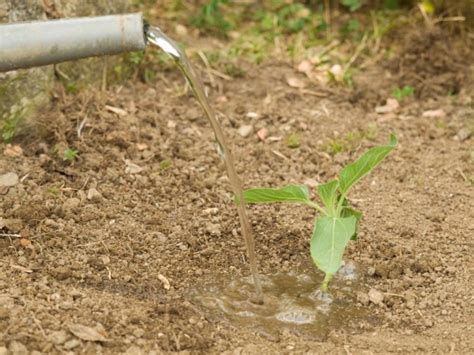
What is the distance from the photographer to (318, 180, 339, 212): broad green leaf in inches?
106

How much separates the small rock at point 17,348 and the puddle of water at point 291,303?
0.57 m

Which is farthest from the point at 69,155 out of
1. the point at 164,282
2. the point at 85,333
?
→ the point at 85,333

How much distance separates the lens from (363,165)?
2.64 m

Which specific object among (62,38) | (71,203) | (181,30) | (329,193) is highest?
(62,38)

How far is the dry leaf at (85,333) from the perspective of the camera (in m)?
2.42

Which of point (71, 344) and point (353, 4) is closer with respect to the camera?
point (71, 344)

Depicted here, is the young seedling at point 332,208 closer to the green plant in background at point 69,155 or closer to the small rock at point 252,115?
the green plant in background at point 69,155

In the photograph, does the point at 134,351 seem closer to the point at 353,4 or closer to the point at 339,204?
the point at 339,204

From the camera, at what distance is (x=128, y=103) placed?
364cm

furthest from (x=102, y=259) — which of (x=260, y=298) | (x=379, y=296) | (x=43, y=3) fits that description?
(x=43, y=3)

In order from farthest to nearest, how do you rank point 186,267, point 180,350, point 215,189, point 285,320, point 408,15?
point 408,15, point 215,189, point 186,267, point 285,320, point 180,350

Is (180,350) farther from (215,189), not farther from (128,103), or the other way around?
(128,103)

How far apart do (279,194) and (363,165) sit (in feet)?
0.84

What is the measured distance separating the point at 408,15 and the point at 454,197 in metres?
1.43
